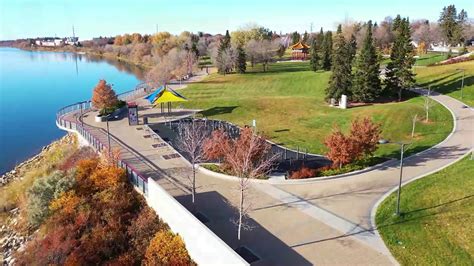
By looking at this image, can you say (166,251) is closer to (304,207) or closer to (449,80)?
(304,207)

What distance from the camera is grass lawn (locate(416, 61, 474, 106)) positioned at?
41.0m

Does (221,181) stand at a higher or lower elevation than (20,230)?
higher

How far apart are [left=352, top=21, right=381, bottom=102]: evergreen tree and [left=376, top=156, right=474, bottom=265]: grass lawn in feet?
64.3

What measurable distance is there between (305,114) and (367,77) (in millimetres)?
7956

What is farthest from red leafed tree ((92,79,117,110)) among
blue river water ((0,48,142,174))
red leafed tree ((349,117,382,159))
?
red leafed tree ((349,117,382,159))

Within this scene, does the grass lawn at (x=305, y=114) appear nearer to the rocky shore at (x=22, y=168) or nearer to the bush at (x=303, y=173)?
the bush at (x=303, y=173)

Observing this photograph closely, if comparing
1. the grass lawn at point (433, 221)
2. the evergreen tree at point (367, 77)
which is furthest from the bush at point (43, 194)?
the evergreen tree at point (367, 77)

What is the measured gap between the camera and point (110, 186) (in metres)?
22.8

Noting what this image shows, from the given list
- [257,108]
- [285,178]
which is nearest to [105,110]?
[257,108]

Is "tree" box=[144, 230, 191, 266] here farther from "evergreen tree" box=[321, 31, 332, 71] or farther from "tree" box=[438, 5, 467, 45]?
"tree" box=[438, 5, 467, 45]

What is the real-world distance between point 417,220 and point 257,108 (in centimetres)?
2548

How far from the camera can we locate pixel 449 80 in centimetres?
4581

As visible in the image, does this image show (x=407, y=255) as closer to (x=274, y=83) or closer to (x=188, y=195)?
(x=188, y=195)

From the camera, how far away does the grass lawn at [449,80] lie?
4098 centimetres
